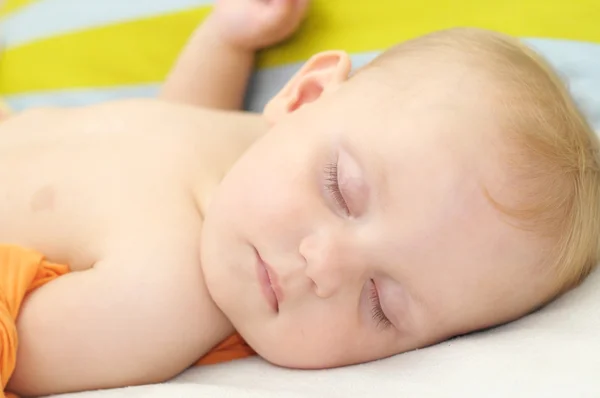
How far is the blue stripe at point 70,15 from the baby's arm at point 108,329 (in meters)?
0.71

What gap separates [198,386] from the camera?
68cm

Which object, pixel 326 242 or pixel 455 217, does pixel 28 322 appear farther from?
pixel 455 217

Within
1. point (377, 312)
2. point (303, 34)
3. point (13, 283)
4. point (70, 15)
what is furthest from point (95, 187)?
point (70, 15)

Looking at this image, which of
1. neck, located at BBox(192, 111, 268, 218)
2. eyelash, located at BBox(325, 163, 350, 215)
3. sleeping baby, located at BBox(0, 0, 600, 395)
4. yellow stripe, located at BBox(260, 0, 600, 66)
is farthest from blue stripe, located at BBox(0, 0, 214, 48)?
eyelash, located at BBox(325, 163, 350, 215)

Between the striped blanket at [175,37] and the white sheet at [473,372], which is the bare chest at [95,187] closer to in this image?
the white sheet at [473,372]

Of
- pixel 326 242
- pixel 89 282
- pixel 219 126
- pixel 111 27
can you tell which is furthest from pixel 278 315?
pixel 111 27

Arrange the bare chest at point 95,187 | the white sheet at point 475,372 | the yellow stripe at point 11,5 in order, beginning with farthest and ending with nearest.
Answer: the yellow stripe at point 11,5 < the bare chest at point 95,187 < the white sheet at point 475,372

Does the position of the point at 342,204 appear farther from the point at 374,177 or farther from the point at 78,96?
the point at 78,96

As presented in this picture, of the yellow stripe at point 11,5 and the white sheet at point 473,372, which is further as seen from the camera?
the yellow stripe at point 11,5

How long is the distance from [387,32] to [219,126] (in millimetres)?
340

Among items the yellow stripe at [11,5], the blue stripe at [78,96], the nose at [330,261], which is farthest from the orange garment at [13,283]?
the yellow stripe at [11,5]

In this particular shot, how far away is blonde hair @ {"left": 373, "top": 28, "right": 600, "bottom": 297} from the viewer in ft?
2.41

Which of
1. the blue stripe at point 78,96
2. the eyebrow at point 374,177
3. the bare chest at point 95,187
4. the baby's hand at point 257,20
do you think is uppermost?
the baby's hand at point 257,20

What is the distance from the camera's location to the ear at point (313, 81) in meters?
0.95
